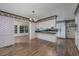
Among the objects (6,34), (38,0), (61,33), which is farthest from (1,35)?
(61,33)

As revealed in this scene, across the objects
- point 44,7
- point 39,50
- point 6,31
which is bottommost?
point 39,50

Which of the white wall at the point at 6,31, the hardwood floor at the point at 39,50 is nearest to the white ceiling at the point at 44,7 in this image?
the white wall at the point at 6,31

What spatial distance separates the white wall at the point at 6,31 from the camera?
309 centimetres

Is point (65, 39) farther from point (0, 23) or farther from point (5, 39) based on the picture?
point (0, 23)

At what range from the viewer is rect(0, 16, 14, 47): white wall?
10.1ft

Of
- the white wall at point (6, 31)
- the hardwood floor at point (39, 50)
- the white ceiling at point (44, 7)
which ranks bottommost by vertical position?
the hardwood floor at point (39, 50)

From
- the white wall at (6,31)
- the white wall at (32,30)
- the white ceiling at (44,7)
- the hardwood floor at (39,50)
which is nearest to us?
the white ceiling at (44,7)

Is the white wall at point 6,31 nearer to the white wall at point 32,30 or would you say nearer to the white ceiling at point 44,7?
the white ceiling at point 44,7

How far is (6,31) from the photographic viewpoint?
3.30m

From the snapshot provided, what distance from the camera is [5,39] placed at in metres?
3.28

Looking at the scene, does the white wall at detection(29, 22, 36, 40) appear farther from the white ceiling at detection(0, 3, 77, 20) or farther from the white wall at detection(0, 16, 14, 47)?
the white ceiling at detection(0, 3, 77, 20)

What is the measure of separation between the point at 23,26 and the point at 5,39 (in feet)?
→ 16.9

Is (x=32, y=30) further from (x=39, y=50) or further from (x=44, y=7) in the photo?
(x=44, y=7)

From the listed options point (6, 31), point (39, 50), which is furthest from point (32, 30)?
point (39, 50)
